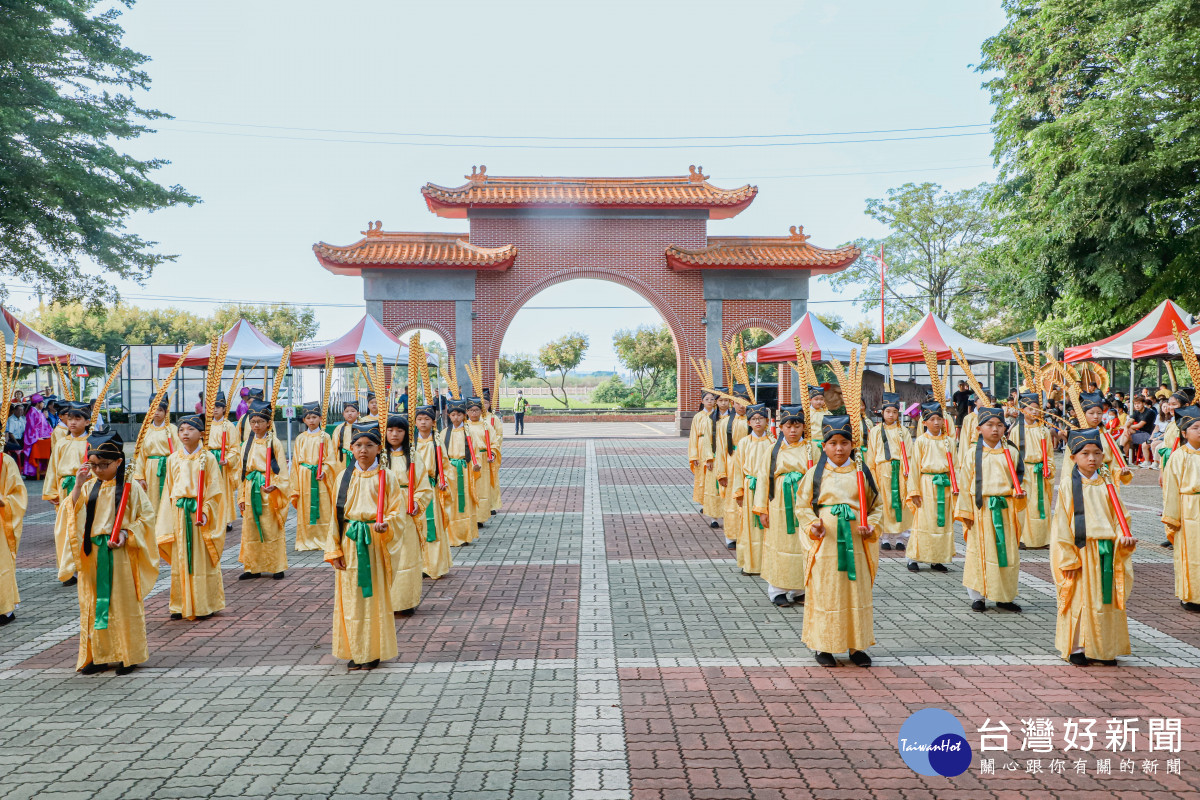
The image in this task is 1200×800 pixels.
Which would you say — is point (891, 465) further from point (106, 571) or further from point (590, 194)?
point (590, 194)

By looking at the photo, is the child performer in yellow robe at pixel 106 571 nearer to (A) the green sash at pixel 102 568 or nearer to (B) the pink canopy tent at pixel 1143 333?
(A) the green sash at pixel 102 568

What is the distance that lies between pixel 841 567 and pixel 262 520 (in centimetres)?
549

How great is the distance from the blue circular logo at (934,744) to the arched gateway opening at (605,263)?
68.4ft

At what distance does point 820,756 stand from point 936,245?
3309 cm

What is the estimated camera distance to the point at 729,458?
9148mm

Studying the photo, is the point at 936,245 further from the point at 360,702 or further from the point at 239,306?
the point at 239,306

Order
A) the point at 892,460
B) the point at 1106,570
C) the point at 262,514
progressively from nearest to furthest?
1. the point at 1106,570
2. the point at 262,514
3. the point at 892,460

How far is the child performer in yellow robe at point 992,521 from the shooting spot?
6.30m

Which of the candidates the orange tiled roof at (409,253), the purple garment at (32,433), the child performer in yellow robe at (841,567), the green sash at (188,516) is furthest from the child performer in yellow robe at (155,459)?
the orange tiled roof at (409,253)

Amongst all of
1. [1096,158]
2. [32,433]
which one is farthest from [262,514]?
[1096,158]

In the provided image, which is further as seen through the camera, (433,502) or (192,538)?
(433,502)

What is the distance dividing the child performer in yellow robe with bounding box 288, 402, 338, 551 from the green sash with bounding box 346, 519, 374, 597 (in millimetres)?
3737

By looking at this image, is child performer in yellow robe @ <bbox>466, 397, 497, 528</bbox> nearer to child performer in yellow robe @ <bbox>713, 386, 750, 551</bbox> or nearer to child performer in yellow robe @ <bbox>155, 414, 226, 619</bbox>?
child performer in yellow robe @ <bbox>713, 386, 750, 551</bbox>

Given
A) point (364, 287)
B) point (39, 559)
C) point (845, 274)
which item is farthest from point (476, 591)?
point (845, 274)
